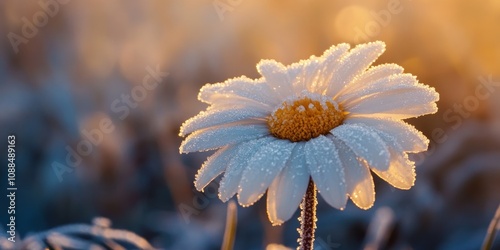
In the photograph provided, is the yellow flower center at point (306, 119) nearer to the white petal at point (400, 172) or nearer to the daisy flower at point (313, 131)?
the daisy flower at point (313, 131)

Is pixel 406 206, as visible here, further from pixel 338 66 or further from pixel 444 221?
pixel 338 66

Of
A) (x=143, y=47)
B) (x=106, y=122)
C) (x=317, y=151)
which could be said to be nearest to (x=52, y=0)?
(x=143, y=47)

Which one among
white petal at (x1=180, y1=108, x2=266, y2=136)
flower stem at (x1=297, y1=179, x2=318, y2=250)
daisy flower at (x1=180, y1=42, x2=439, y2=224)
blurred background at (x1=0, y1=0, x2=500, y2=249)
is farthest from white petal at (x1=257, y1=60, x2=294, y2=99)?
blurred background at (x1=0, y1=0, x2=500, y2=249)

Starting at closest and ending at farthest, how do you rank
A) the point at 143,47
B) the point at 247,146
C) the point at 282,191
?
the point at 282,191
the point at 247,146
the point at 143,47

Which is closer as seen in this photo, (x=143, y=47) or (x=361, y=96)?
(x=361, y=96)

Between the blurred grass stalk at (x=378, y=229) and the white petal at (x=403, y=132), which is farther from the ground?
the blurred grass stalk at (x=378, y=229)

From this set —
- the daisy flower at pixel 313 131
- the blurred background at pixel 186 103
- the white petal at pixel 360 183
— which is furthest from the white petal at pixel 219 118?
the blurred background at pixel 186 103
